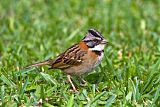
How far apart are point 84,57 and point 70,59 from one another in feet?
0.68

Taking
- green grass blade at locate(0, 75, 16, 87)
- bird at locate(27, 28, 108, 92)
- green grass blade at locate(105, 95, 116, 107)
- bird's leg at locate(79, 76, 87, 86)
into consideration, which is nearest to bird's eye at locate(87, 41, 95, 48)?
bird at locate(27, 28, 108, 92)

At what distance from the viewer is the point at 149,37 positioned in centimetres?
1030

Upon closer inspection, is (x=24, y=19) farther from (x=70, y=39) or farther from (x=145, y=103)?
(x=145, y=103)

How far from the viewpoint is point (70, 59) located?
7.67m

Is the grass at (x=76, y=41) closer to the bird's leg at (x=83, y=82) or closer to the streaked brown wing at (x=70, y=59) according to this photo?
the bird's leg at (x=83, y=82)

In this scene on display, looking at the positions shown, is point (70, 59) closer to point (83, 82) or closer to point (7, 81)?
point (83, 82)

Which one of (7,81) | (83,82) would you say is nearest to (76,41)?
(83,82)

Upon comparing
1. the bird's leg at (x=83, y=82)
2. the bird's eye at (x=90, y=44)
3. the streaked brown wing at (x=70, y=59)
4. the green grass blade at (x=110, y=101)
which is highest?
the bird's eye at (x=90, y=44)

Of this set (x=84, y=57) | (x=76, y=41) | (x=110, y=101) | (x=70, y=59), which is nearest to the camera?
(x=110, y=101)

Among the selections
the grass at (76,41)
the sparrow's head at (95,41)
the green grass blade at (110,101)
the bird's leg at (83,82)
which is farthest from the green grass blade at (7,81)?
the green grass blade at (110,101)

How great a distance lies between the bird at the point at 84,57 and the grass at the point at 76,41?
19 centimetres

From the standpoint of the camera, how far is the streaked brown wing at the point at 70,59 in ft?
25.0

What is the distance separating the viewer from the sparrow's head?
754 cm

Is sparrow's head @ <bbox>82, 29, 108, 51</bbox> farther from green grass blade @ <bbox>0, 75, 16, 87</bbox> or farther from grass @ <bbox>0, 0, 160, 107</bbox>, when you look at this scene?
green grass blade @ <bbox>0, 75, 16, 87</bbox>
